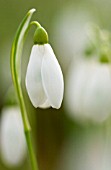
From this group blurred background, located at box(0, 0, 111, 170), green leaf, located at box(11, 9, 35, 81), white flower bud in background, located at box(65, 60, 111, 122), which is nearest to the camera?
green leaf, located at box(11, 9, 35, 81)

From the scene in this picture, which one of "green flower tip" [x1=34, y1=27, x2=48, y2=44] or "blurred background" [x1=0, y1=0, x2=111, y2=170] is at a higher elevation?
"green flower tip" [x1=34, y1=27, x2=48, y2=44]

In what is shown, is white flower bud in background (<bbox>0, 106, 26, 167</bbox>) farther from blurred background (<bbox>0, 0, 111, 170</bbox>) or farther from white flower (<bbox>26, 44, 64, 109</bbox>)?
white flower (<bbox>26, 44, 64, 109</bbox>)

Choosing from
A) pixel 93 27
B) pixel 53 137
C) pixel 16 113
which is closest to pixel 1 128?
pixel 16 113

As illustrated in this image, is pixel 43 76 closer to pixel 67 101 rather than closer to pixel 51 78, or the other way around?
pixel 51 78

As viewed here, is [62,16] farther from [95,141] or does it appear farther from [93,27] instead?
[93,27]

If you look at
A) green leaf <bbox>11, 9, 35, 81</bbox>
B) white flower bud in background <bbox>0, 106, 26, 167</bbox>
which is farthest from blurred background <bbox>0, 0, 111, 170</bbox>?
green leaf <bbox>11, 9, 35, 81</bbox>

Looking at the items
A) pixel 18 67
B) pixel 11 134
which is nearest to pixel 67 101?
pixel 11 134

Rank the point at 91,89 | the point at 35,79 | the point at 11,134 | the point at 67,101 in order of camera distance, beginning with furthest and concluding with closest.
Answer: the point at 67,101
the point at 11,134
the point at 91,89
the point at 35,79
